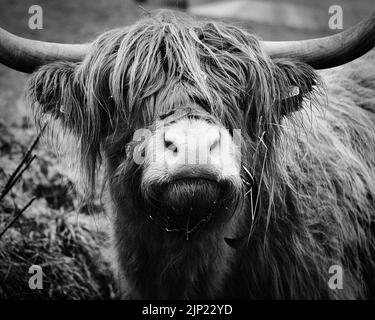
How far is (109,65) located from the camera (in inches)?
89.9

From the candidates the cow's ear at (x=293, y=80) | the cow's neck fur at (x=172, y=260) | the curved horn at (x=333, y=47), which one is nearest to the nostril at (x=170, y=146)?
the cow's neck fur at (x=172, y=260)

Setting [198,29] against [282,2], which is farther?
[282,2]

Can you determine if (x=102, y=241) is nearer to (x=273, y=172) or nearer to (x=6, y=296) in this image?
(x=6, y=296)

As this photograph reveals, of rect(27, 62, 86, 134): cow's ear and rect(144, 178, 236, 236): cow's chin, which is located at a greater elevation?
rect(27, 62, 86, 134): cow's ear

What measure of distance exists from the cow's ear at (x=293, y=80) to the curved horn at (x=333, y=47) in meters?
0.06

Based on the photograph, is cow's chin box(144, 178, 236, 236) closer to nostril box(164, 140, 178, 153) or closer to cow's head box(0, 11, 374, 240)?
cow's head box(0, 11, 374, 240)

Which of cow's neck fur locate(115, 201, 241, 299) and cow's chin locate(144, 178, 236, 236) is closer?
cow's chin locate(144, 178, 236, 236)

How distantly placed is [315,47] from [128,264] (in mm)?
1321

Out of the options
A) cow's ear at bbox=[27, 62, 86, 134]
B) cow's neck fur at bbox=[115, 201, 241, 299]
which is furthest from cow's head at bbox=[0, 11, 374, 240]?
cow's neck fur at bbox=[115, 201, 241, 299]

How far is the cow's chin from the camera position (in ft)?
6.24

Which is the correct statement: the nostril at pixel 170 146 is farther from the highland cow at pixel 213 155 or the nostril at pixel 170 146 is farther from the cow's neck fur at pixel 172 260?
the cow's neck fur at pixel 172 260

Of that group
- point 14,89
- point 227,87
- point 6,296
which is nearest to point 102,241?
point 6,296

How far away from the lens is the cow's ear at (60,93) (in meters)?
2.29

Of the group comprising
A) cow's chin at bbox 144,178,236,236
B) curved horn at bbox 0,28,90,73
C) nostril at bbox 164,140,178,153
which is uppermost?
curved horn at bbox 0,28,90,73
